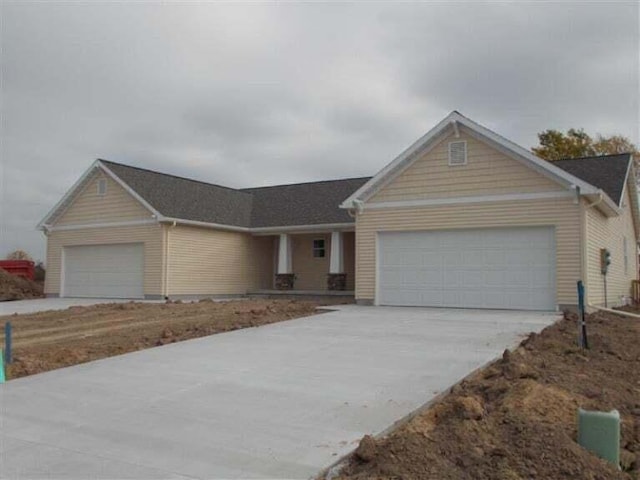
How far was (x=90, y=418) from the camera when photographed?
5957 millimetres

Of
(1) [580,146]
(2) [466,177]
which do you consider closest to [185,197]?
(2) [466,177]

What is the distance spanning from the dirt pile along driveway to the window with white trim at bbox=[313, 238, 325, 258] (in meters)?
17.0

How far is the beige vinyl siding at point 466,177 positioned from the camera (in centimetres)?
1586

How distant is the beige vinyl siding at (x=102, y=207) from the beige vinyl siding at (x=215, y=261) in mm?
1791

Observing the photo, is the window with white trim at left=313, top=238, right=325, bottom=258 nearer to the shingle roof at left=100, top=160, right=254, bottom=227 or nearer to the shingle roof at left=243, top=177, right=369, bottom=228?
the shingle roof at left=243, top=177, right=369, bottom=228

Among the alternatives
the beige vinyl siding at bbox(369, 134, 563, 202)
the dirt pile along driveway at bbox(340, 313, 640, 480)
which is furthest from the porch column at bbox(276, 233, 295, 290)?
the dirt pile along driveway at bbox(340, 313, 640, 480)

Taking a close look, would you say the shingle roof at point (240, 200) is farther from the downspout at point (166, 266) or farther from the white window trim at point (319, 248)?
the white window trim at point (319, 248)

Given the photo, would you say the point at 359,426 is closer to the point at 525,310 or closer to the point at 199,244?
the point at 525,310

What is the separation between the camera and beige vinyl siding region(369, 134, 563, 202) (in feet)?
52.0

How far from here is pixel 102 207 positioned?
2341 cm

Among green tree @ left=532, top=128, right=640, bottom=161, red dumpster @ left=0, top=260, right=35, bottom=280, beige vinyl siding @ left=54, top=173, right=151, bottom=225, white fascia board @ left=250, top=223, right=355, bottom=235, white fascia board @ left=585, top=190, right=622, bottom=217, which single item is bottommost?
Result: red dumpster @ left=0, top=260, right=35, bottom=280

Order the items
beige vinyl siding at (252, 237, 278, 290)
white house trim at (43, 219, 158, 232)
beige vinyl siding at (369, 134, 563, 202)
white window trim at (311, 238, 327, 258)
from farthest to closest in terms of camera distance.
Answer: beige vinyl siding at (252, 237, 278, 290) → white window trim at (311, 238, 327, 258) → white house trim at (43, 219, 158, 232) → beige vinyl siding at (369, 134, 563, 202)

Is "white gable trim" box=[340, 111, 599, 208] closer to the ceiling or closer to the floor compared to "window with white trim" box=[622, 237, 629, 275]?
closer to the ceiling

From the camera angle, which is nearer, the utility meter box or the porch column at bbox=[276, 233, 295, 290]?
the utility meter box
